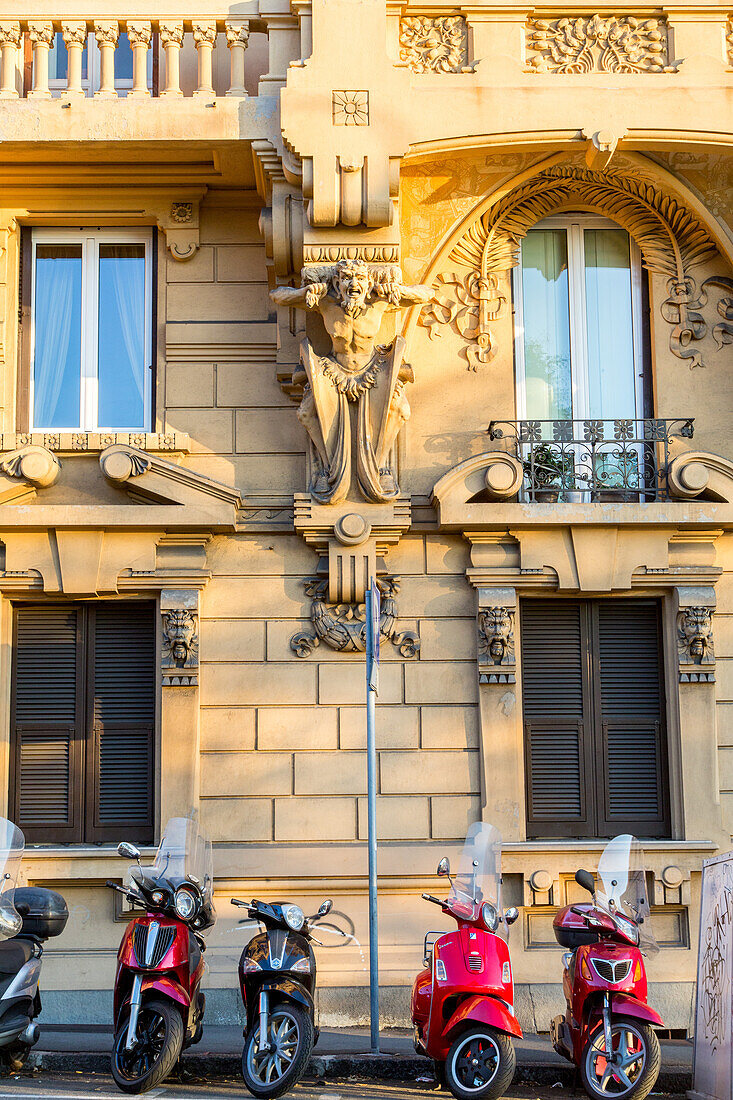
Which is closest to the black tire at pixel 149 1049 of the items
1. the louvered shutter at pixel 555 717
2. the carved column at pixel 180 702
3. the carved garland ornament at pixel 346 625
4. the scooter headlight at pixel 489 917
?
the scooter headlight at pixel 489 917

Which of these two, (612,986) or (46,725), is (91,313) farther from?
(612,986)

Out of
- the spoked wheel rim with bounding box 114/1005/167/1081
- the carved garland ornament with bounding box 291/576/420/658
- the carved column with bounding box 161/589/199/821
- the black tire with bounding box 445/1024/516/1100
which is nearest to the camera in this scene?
the black tire with bounding box 445/1024/516/1100

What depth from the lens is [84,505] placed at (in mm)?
11492

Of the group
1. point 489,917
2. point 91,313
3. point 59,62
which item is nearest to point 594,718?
point 489,917

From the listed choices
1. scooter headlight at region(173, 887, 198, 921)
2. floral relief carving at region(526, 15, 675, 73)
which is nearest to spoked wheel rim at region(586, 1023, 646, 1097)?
scooter headlight at region(173, 887, 198, 921)

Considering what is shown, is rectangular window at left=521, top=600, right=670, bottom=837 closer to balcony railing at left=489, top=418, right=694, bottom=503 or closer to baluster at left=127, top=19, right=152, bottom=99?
balcony railing at left=489, top=418, right=694, bottom=503

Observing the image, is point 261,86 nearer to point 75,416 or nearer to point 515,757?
point 75,416

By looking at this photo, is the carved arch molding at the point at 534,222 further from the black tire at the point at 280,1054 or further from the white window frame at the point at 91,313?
the black tire at the point at 280,1054

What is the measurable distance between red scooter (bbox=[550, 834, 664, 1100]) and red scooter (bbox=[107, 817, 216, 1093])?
7.99 ft

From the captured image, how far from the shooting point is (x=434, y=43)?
11.7 meters

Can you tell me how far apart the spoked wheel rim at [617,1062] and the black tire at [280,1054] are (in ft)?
5.73

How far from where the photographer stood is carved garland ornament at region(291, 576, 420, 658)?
11461mm

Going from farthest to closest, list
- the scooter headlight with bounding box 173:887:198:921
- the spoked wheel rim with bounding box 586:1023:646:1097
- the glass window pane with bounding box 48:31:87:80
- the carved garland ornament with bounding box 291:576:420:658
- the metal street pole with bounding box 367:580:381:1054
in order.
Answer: the glass window pane with bounding box 48:31:87:80 < the carved garland ornament with bounding box 291:576:420:658 < the metal street pole with bounding box 367:580:381:1054 < the scooter headlight with bounding box 173:887:198:921 < the spoked wheel rim with bounding box 586:1023:646:1097

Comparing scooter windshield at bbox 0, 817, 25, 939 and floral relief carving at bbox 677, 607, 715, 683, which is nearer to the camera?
scooter windshield at bbox 0, 817, 25, 939
